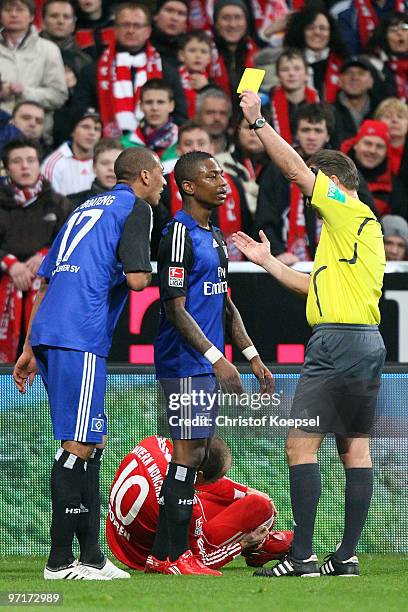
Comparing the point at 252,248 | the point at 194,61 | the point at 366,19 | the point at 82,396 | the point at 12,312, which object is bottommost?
the point at 12,312

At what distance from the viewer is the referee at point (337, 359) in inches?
245

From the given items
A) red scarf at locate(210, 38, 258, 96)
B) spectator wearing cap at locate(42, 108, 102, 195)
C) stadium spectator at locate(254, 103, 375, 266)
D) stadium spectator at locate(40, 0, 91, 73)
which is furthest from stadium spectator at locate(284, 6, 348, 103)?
A: spectator wearing cap at locate(42, 108, 102, 195)

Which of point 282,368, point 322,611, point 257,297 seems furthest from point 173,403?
point 257,297

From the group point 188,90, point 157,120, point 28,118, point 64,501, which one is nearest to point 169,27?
point 188,90

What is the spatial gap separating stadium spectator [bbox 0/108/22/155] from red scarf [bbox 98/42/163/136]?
2.85 ft

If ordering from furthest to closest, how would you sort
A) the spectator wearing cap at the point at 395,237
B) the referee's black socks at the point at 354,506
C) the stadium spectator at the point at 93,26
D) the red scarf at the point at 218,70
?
the red scarf at the point at 218,70 < the stadium spectator at the point at 93,26 < the spectator wearing cap at the point at 395,237 < the referee's black socks at the point at 354,506

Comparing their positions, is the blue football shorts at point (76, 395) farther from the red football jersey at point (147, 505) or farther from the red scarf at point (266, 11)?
the red scarf at point (266, 11)

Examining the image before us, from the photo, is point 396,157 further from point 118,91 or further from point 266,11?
point 118,91

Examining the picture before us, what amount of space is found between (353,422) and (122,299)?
4.20 feet

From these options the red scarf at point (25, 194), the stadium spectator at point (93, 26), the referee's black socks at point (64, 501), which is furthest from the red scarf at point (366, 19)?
the referee's black socks at point (64, 501)

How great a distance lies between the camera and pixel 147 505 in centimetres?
682

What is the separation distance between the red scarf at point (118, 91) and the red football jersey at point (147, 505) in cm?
522

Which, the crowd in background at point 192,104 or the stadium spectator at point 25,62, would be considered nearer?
the crowd in background at point 192,104

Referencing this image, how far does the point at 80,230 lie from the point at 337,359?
53.8 inches
